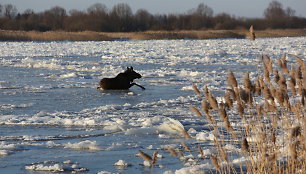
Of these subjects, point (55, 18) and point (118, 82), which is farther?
point (55, 18)

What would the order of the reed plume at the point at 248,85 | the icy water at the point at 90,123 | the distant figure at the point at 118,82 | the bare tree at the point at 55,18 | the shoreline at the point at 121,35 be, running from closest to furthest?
the reed plume at the point at 248,85 < the icy water at the point at 90,123 < the distant figure at the point at 118,82 < the shoreline at the point at 121,35 < the bare tree at the point at 55,18

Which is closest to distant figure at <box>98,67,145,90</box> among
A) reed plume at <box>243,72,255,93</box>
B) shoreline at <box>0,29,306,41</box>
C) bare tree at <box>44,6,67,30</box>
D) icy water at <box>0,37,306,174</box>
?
icy water at <box>0,37,306,174</box>

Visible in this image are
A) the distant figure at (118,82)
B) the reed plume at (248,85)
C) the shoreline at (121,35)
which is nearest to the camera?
the reed plume at (248,85)

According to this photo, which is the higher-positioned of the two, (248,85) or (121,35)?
(248,85)

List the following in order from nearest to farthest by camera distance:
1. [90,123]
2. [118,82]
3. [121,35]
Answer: [90,123] → [118,82] → [121,35]

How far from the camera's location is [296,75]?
12.7 feet

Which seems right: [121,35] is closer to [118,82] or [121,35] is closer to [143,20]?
[143,20]

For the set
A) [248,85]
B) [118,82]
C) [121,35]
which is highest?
[248,85]

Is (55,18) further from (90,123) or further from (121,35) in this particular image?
(90,123)

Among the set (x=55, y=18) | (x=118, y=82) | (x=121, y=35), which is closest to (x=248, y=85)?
(x=118, y=82)

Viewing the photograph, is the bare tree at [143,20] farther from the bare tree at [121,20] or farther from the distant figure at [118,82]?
the distant figure at [118,82]

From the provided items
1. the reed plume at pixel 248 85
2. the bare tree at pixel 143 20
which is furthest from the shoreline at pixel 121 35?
the reed plume at pixel 248 85

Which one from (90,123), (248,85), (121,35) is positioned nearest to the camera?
(248,85)

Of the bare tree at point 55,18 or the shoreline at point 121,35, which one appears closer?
the shoreline at point 121,35
